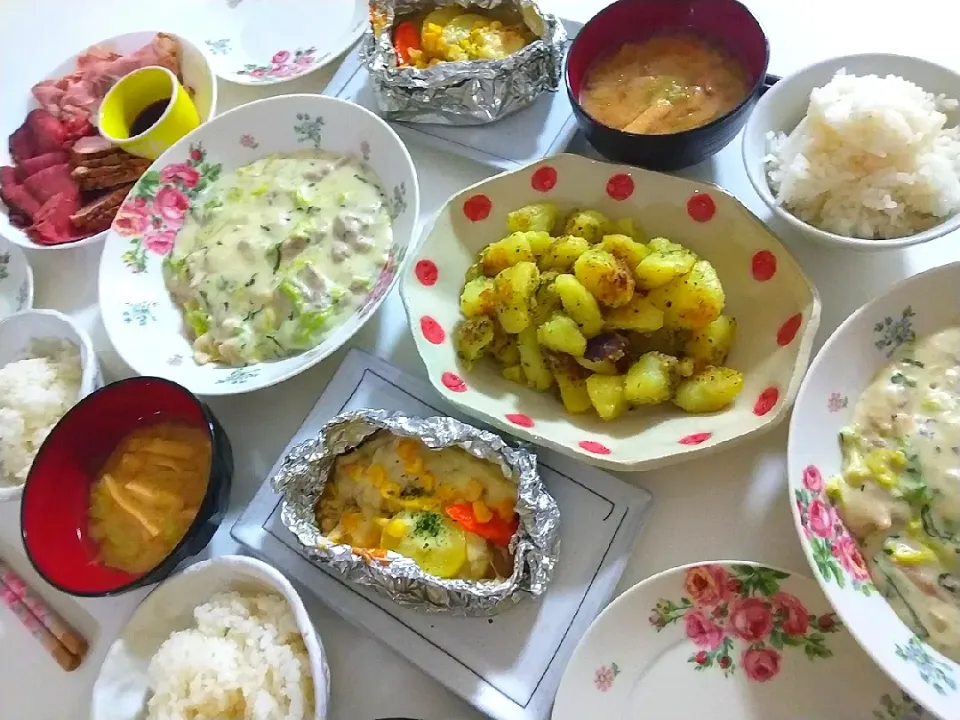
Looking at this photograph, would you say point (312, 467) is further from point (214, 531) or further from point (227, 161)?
point (227, 161)

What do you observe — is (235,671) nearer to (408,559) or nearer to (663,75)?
(408,559)

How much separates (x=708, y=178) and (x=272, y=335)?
0.72 metres

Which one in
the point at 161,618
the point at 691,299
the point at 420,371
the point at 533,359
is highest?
the point at 691,299

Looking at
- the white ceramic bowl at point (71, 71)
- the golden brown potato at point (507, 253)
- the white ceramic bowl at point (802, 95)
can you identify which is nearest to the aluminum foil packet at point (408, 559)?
the golden brown potato at point (507, 253)

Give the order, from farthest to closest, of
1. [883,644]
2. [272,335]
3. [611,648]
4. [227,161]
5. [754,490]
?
[227,161] → [272,335] → [754,490] → [611,648] → [883,644]

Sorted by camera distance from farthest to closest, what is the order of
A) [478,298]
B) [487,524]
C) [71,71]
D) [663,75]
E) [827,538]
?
[71,71] < [663,75] < [478,298] < [487,524] < [827,538]

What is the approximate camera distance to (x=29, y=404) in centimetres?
114

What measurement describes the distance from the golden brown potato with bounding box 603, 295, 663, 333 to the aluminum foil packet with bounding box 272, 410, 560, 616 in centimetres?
21

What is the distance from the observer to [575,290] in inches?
39.6

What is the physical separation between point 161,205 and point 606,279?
2.57 ft

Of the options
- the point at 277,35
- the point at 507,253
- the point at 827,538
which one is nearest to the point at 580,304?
the point at 507,253

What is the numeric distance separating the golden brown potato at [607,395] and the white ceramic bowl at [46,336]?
73 cm

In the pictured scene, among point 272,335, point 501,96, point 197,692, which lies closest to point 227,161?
point 272,335

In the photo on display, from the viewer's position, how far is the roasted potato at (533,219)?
1.13 meters
